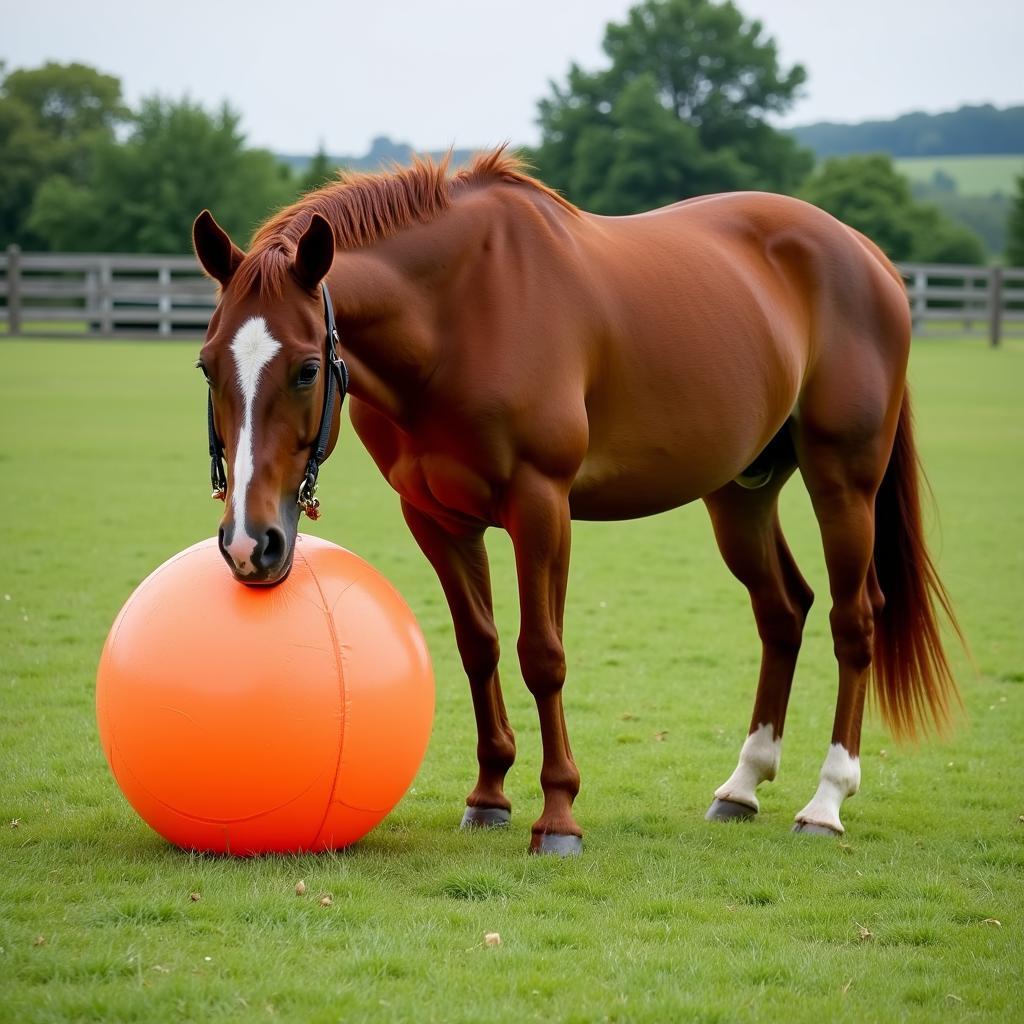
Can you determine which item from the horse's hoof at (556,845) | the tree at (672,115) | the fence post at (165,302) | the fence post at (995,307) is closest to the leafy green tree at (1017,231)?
the tree at (672,115)

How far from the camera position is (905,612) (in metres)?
6.18

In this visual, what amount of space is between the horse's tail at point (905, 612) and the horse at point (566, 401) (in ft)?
0.03

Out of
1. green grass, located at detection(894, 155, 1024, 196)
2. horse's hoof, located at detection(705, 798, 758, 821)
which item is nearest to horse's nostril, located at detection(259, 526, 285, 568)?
horse's hoof, located at detection(705, 798, 758, 821)

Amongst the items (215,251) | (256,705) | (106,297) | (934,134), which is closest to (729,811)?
(256,705)

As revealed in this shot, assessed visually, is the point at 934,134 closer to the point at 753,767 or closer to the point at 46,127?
the point at 46,127

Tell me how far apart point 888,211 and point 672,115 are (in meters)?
12.2

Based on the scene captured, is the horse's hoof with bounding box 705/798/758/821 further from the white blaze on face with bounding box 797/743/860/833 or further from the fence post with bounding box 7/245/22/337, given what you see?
the fence post with bounding box 7/245/22/337

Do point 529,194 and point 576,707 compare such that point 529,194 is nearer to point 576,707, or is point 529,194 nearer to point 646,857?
point 646,857

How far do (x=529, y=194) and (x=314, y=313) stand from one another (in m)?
1.26

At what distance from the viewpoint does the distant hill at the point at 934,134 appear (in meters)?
138

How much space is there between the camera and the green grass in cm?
12188

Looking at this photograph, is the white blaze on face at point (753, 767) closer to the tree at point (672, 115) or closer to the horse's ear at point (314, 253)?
the horse's ear at point (314, 253)

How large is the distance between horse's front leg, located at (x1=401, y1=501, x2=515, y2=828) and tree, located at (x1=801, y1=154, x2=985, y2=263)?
61.6 meters

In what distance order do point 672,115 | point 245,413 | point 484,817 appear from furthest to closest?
1. point 672,115
2. point 484,817
3. point 245,413
